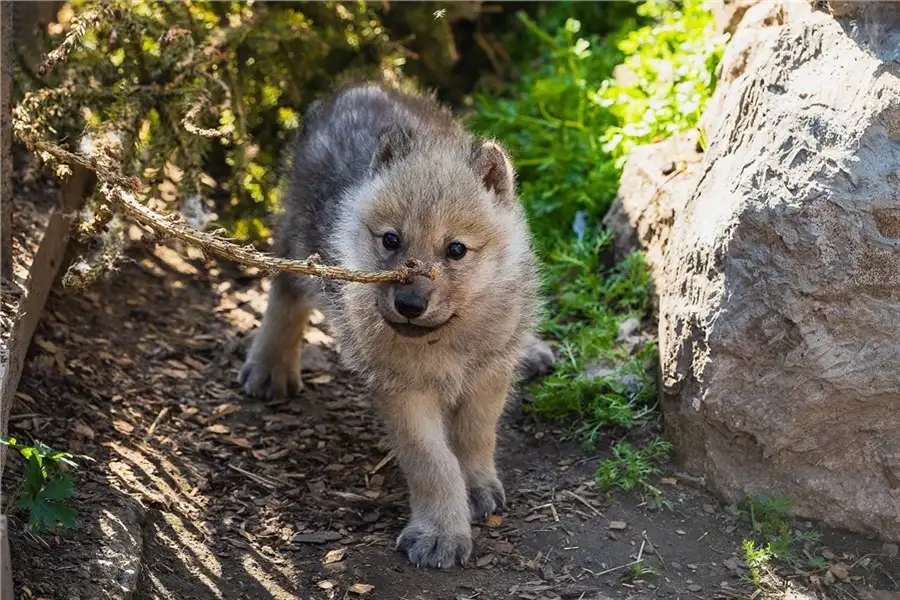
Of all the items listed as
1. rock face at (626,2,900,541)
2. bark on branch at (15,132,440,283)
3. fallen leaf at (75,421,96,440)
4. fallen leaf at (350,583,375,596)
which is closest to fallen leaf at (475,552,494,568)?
fallen leaf at (350,583,375,596)

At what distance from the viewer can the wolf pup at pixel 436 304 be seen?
4266 mm

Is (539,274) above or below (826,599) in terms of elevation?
above

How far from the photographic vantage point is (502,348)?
4629 millimetres

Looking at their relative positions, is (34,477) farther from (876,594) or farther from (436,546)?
(876,594)

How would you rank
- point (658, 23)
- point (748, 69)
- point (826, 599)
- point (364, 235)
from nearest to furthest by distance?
1. point (826, 599)
2. point (364, 235)
3. point (748, 69)
4. point (658, 23)

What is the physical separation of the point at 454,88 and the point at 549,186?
7.17ft

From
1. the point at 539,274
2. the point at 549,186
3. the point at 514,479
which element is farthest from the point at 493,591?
the point at 549,186

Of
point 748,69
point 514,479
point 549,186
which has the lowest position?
point 514,479

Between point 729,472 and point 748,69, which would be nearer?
point 729,472

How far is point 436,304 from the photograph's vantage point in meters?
4.11

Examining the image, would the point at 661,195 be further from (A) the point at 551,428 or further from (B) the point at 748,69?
(A) the point at 551,428

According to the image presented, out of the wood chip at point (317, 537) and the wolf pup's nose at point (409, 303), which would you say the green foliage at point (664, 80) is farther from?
the wood chip at point (317, 537)

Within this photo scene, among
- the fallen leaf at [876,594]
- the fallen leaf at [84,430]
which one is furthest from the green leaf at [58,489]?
the fallen leaf at [876,594]

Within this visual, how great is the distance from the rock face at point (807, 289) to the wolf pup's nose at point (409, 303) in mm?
1295
